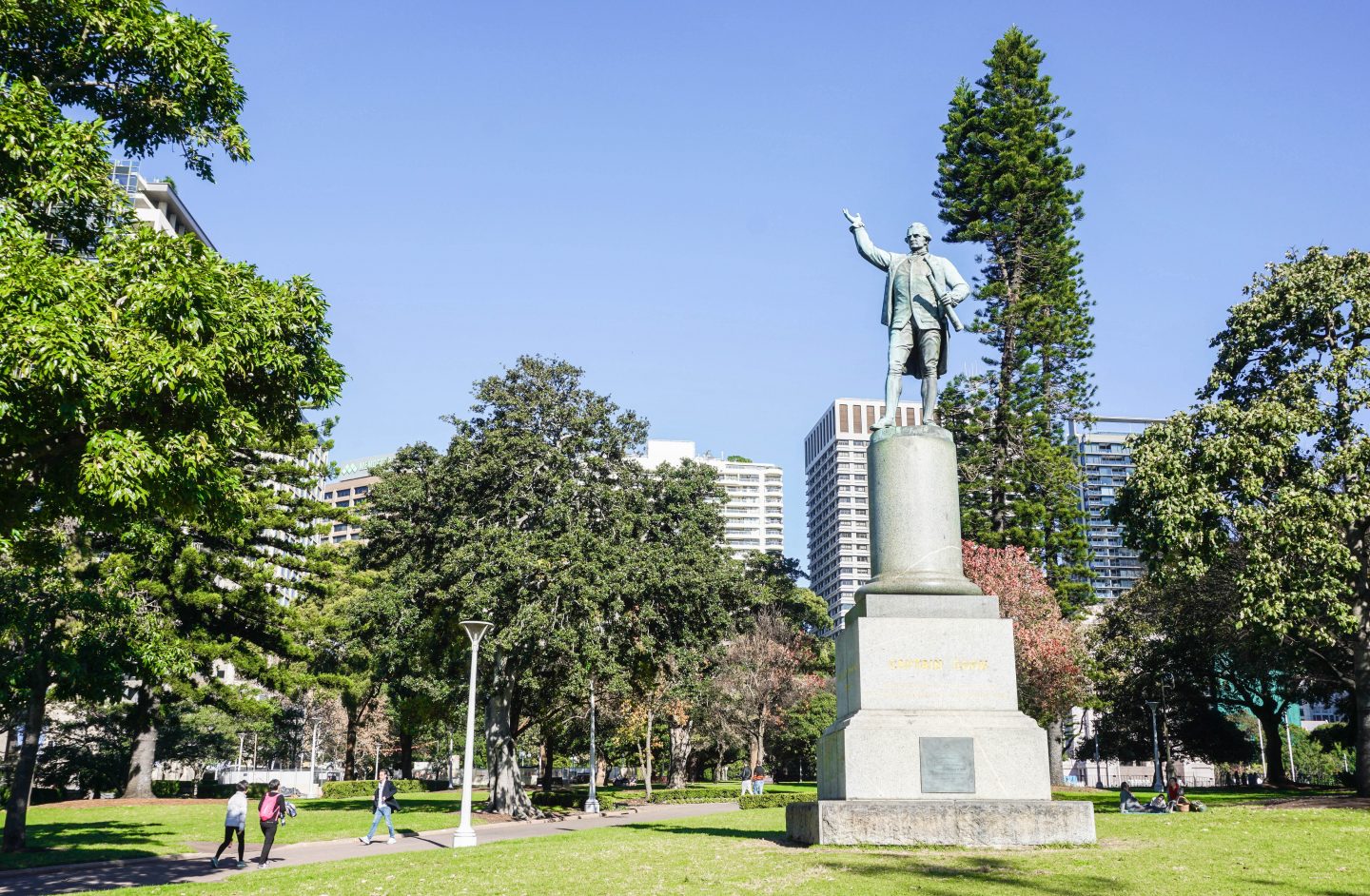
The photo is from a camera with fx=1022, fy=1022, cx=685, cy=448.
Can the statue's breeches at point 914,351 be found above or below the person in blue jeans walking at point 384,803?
above

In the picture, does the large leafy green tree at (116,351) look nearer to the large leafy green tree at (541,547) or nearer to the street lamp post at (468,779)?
the street lamp post at (468,779)

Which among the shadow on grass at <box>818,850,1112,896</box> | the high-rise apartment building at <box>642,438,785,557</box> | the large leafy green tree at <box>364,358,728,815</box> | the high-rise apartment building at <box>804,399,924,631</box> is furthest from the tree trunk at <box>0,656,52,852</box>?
the high-rise apartment building at <box>642,438,785,557</box>

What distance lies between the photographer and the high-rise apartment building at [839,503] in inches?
6211

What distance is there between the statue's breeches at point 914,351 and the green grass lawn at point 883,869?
6.52 m

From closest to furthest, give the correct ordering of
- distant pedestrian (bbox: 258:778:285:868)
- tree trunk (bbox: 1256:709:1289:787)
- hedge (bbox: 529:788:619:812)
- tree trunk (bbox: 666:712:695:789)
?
1. distant pedestrian (bbox: 258:778:285:868)
2. hedge (bbox: 529:788:619:812)
3. tree trunk (bbox: 1256:709:1289:787)
4. tree trunk (bbox: 666:712:695:789)

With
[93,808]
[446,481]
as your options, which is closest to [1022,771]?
[446,481]

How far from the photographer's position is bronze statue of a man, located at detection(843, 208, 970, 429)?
1455cm

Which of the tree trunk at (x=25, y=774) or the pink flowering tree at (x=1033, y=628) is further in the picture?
the pink flowering tree at (x=1033, y=628)

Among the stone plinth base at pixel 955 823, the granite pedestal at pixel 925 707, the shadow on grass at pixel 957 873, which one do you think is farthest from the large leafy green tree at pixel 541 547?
the shadow on grass at pixel 957 873

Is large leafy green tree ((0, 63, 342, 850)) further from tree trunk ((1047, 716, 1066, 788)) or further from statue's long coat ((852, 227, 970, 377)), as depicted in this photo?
tree trunk ((1047, 716, 1066, 788))

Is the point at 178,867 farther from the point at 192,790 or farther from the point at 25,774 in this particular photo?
the point at 192,790

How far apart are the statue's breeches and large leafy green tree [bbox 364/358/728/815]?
51.4 feet

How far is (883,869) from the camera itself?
928 centimetres

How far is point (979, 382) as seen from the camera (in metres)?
41.0
